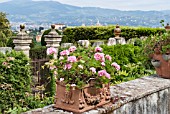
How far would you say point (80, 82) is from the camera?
2496mm

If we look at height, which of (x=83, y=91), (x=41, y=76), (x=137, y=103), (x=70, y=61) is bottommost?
(x=41, y=76)

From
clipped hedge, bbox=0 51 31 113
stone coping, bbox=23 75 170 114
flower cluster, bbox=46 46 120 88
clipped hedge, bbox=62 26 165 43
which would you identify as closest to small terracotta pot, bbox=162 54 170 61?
stone coping, bbox=23 75 170 114

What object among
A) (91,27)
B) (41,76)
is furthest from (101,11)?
(41,76)

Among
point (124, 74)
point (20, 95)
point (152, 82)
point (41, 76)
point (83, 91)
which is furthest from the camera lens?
point (41, 76)

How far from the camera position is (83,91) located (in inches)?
99.5

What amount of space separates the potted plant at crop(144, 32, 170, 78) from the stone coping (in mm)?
98

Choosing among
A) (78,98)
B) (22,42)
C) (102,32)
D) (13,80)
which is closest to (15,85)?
(13,80)

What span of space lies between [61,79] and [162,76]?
176 centimetres

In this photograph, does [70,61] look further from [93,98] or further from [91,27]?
[91,27]

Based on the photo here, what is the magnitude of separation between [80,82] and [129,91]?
0.84 metres

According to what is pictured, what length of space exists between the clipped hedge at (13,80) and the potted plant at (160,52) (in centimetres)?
232

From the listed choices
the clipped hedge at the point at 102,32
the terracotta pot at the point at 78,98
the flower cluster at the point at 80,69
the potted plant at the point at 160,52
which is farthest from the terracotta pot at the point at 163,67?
the clipped hedge at the point at 102,32

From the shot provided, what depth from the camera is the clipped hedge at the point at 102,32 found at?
55.6 ft

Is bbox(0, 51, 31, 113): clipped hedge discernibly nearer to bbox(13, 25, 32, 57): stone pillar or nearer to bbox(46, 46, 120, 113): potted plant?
bbox(13, 25, 32, 57): stone pillar
